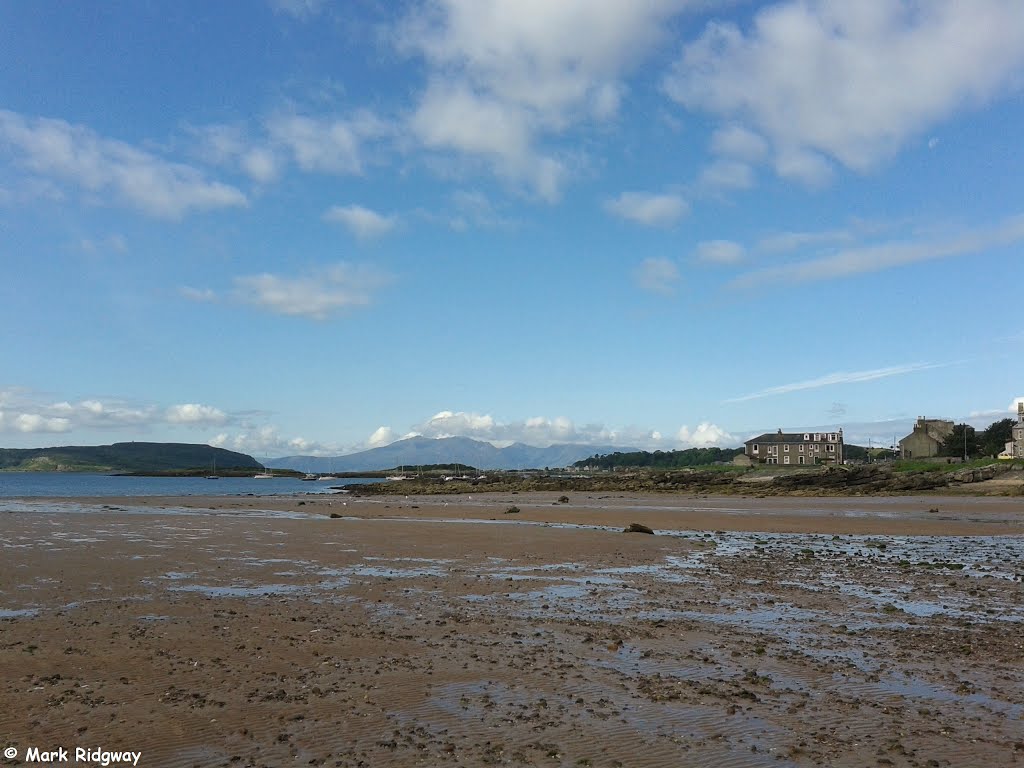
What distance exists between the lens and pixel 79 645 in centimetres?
1032

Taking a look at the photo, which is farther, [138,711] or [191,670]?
[191,670]

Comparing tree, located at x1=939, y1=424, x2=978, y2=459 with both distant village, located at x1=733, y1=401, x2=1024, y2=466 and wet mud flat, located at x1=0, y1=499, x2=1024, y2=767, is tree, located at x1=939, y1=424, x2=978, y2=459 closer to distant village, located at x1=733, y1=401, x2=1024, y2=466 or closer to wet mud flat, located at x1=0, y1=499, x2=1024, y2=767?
distant village, located at x1=733, y1=401, x2=1024, y2=466

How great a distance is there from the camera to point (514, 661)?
983 cm

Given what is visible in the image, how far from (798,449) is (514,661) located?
157097 mm

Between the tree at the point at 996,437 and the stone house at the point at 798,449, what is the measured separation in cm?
2966

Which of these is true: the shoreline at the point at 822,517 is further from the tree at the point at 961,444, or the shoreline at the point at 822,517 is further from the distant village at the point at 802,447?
the distant village at the point at 802,447

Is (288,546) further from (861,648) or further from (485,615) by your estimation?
(861,648)

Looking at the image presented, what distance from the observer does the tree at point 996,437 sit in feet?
383

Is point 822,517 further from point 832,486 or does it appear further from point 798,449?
point 798,449

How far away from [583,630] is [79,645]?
24.1 ft

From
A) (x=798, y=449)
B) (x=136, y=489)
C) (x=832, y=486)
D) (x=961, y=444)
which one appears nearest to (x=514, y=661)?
(x=832, y=486)

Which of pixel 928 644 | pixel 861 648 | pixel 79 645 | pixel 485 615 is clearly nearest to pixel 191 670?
pixel 79 645

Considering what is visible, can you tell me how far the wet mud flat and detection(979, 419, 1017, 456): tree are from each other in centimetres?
11463

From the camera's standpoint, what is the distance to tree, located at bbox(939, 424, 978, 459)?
12034 cm
